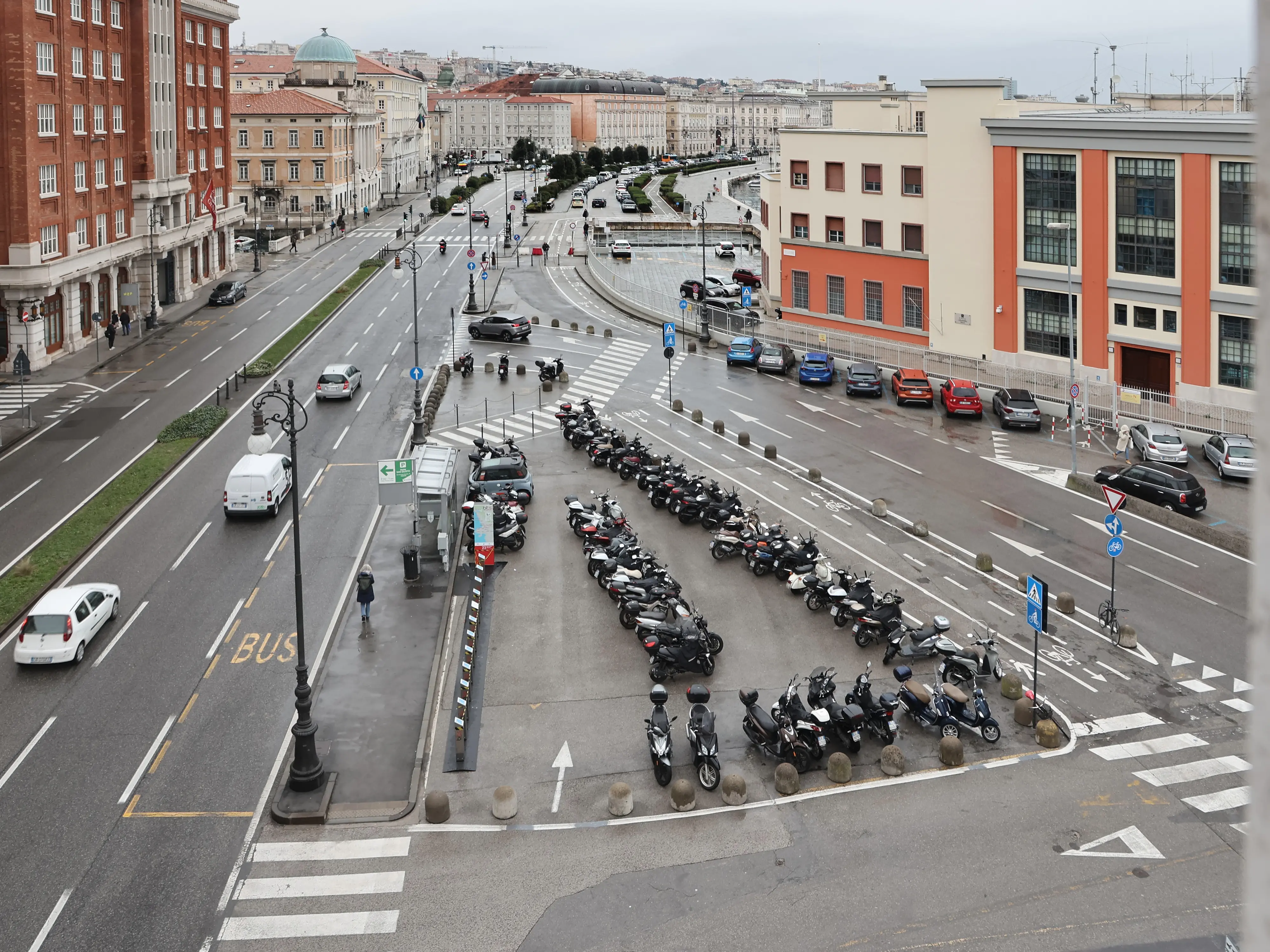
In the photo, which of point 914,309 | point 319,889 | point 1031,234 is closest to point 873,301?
point 914,309

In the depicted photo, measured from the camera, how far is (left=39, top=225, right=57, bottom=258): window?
59781 millimetres

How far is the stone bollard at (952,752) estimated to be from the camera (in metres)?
23.6

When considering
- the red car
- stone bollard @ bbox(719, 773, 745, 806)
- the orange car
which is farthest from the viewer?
the orange car

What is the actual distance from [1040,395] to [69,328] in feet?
157

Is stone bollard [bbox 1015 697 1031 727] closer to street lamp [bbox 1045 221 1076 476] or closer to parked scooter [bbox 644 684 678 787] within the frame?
parked scooter [bbox 644 684 678 787]

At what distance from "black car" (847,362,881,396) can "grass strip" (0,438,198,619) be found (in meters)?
28.1

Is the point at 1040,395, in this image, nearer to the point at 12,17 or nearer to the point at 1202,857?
the point at 1202,857

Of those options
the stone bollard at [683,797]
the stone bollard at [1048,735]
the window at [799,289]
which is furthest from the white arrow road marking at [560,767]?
the window at [799,289]

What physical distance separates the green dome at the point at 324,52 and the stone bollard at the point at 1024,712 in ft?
491

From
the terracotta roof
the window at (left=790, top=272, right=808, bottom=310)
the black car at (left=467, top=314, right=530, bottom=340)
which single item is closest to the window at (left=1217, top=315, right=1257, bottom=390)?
the window at (left=790, top=272, right=808, bottom=310)

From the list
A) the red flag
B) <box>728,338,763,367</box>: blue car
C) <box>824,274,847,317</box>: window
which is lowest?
<box>728,338,763,367</box>: blue car

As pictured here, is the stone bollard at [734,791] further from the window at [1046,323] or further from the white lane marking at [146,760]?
the window at [1046,323]

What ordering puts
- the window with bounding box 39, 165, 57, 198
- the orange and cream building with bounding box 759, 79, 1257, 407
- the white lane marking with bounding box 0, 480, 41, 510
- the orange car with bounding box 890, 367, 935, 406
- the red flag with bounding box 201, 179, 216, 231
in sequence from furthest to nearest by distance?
the red flag with bounding box 201, 179, 216, 231
the window with bounding box 39, 165, 57, 198
the orange car with bounding box 890, 367, 935, 406
the orange and cream building with bounding box 759, 79, 1257, 407
the white lane marking with bounding box 0, 480, 41, 510

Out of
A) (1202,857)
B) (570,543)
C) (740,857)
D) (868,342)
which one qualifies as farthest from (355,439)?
(1202,857)
